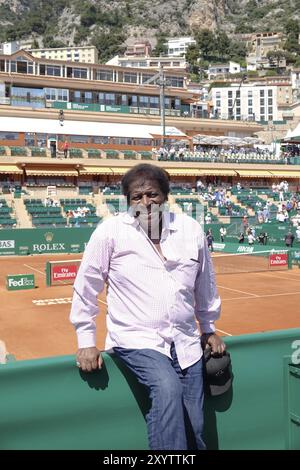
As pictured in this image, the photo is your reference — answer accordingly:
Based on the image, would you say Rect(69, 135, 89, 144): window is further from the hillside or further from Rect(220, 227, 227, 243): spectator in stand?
the hillside

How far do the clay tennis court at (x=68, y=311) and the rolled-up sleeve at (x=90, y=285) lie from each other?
8.28 meters

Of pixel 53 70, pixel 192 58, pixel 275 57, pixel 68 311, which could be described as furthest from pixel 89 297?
pixel 275 57

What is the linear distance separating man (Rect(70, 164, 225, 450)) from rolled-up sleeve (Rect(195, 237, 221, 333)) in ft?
0.16

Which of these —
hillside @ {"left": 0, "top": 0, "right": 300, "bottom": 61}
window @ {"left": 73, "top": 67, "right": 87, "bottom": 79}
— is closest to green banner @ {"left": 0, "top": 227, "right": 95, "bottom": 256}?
window @ {"left": 73, "top": 67, "right": 87, "bottom": 79}

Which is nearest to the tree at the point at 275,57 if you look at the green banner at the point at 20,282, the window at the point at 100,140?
the window at the point at 100,140

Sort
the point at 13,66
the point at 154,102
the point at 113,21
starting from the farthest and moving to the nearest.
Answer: the point at 113,21 < the point at 154,102 < the point at 13,66

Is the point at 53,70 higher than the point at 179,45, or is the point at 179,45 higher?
the point at 179,45

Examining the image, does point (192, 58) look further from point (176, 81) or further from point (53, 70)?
point (53, 70)

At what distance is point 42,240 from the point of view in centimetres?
3616

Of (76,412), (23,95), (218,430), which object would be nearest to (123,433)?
(76,412)

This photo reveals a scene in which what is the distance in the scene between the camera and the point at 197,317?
4012mm

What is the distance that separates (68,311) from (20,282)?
5101 millimetres

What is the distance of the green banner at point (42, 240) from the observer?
35125 mm

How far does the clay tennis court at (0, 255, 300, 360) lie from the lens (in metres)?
13.0
